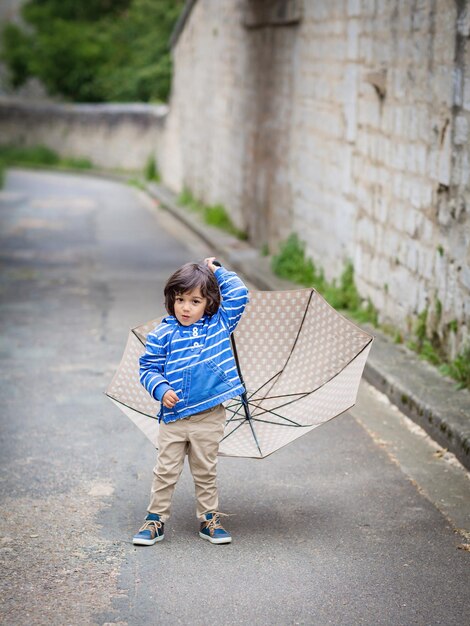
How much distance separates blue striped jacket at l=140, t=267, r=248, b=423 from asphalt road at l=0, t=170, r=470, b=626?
2.26 ft

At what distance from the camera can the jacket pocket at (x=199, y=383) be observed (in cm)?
461

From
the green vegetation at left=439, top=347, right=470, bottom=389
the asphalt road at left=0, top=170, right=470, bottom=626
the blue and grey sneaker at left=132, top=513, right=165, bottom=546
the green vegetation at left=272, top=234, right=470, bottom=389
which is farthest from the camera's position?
the green vegetation at left=272, top=234, right=470, bottom=389

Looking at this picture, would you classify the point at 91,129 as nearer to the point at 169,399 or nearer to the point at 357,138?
the point at 357,138

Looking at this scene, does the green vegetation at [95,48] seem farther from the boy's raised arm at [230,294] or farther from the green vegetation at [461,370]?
the boy's raised arm at [230,294]

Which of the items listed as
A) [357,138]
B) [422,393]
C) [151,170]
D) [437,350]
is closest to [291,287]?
[357,138]

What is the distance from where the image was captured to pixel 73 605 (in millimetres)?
4094

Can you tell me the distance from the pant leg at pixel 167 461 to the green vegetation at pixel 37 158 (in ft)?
100

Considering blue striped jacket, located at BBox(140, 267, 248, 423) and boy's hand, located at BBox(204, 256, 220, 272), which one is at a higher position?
boy's hand, located at BBox(204, 256, 220, 272)

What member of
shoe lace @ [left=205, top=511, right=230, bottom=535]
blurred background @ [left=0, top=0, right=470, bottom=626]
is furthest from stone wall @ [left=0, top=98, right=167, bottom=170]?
shoe lace @ [left=205, top=511, right=230, bottom=535]

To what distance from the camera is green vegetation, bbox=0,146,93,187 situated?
34906mm

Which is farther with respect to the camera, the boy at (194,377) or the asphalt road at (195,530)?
the boy at (194,377)

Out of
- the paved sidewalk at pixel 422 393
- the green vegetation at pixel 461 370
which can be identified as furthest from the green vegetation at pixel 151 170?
the green vegetation at pixel 461 370

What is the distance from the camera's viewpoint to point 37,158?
36.1 m

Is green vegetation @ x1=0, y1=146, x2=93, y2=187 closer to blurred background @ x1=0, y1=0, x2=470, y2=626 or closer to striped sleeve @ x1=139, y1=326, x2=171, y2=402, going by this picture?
blurred background @ x1=0, y1=0, x2=470, y2=626
